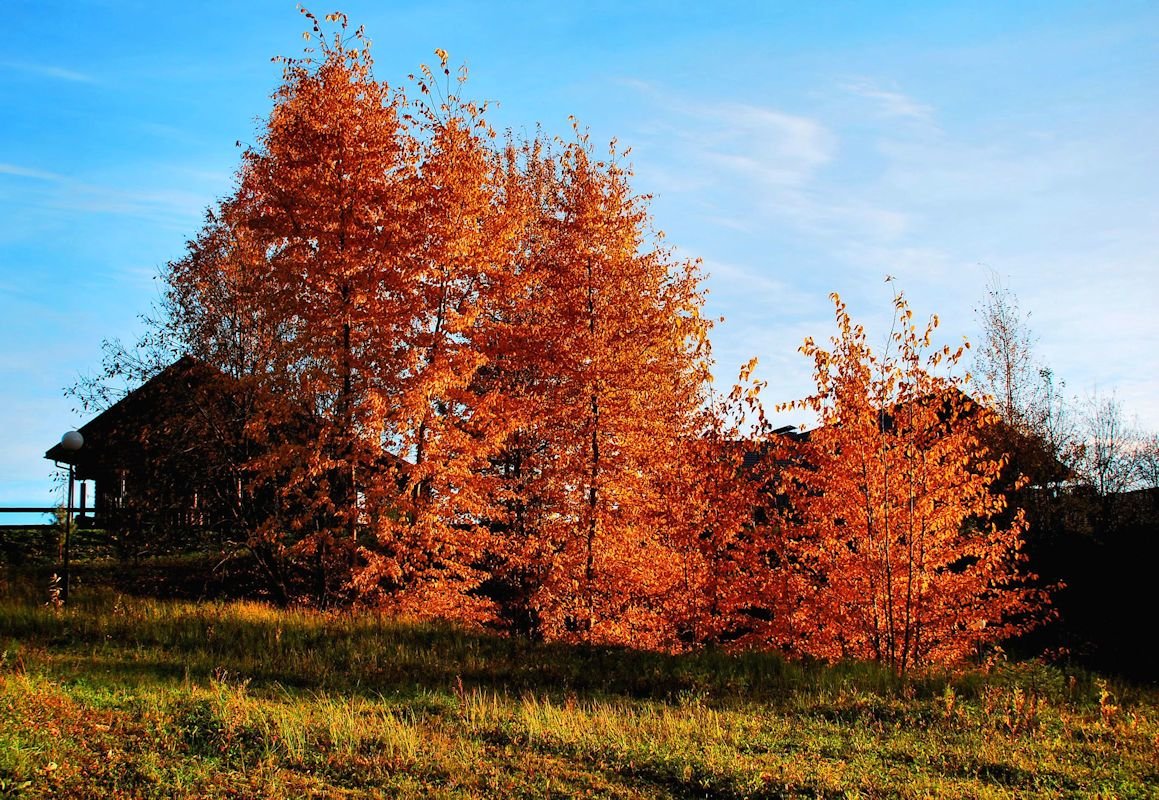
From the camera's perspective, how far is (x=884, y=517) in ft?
→ 39.4

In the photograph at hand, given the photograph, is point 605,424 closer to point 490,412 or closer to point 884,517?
point 490,412

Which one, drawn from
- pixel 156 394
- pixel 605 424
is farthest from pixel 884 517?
pixel 156 394

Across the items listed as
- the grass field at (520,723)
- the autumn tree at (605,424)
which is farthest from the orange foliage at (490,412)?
the grass field at (520,723)

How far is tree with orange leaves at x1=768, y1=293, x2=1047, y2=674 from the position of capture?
12.2 m

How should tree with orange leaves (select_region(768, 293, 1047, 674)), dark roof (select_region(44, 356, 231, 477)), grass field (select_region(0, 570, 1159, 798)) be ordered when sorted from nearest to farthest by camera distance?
grass field (select_region(0, 570, 1159, 798)) < tree with orange leaves (select_region(768, 293, 1047, 674)) < dark roof (select_region(44, 356, 231, 477))

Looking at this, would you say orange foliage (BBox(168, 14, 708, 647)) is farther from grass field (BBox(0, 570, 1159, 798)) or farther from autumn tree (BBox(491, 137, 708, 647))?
grass field (BBox(0, 570, 1159, 798))

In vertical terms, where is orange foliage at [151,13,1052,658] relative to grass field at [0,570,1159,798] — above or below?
above

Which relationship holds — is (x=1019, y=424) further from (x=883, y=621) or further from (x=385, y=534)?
(x=385, y=534)

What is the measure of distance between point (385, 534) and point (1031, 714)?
938 centimetres

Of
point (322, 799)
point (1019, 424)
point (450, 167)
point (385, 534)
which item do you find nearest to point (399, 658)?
point (385, 534)

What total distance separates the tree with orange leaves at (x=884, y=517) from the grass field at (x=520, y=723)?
1.80 m

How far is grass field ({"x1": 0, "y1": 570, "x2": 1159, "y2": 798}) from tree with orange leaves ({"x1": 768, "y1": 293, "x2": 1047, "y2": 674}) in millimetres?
1796

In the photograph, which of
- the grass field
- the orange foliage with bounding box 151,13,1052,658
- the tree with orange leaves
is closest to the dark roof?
the orange foliage with bounding box 151,13,1052,658

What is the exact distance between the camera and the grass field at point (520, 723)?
6.41 meters
